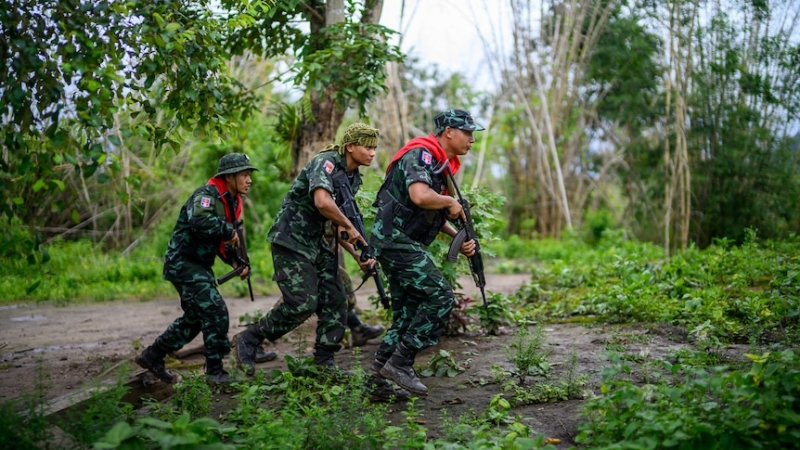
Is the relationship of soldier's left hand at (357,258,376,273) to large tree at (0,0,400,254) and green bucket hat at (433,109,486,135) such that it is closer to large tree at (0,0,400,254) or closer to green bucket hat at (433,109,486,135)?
green bucket hat at (433,109,486,135)

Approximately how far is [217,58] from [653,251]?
796 cm

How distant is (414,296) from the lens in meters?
5.15

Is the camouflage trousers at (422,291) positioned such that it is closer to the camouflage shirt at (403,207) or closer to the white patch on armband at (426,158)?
the camouflage shirt at (403,207)

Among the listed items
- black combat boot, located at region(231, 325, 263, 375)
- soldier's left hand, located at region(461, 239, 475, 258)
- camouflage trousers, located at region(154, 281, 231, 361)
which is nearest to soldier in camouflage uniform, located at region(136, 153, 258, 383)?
camouflage trousers, located at region(154, 281, 231, 361)

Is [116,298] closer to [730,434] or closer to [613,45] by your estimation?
[730,434]

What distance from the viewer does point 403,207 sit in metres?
5.07

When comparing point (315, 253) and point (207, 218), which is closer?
point (207, 218)

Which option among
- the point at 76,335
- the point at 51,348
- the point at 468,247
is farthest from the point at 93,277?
the point at 468,247

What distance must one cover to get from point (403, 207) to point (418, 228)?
183mm

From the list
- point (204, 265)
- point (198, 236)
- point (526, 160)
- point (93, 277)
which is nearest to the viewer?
point (198, 236)

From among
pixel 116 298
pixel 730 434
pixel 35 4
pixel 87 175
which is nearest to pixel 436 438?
pixel 730 434

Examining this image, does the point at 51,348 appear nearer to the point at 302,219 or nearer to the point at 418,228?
the point at 302,219

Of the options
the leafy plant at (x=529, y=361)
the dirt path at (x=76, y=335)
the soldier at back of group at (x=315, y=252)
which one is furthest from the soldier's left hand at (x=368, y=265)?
the dirt path at (x=76, y=335)

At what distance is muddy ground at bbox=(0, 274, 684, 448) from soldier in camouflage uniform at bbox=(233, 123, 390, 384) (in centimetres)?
33
